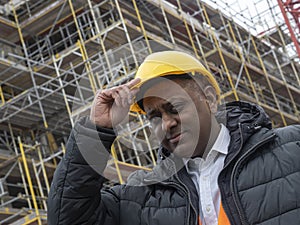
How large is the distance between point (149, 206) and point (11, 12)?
12390 mm

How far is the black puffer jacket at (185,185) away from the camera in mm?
1820

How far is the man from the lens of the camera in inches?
73.5

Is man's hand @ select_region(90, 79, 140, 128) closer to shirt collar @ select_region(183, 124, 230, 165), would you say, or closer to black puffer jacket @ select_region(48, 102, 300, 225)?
black puffer jacket @ select_region(48, 102, 300, 225)

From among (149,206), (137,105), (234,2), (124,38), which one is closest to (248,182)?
(149,206)

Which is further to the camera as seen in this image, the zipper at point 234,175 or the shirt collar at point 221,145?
the shirt collar at point 221,145

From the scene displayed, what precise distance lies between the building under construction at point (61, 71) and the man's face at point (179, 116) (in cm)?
765

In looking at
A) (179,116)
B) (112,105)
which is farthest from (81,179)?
(179,116)

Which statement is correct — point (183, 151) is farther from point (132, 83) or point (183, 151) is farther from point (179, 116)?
point (132, 83)

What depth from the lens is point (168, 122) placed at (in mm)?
1931

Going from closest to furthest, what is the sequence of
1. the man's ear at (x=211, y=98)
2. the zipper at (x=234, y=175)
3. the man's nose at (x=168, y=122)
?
1. the zipper at (x=234, y=175)
2. the man's nose at (x=168, y=122)
3. the man's ear at (x=211, y=98)

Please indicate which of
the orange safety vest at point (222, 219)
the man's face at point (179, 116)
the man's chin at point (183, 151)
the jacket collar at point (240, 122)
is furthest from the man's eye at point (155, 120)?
Answer: the orange safety vest at point (222, 219)

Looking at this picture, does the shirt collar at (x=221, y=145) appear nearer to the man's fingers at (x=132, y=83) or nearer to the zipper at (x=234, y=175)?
the zipper at (x=234, y=175)

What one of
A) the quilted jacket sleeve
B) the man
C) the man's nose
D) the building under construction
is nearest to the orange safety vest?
the man

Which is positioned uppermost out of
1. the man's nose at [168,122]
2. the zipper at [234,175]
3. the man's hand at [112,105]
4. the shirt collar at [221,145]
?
the man's hand at [112,105]
